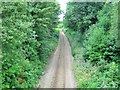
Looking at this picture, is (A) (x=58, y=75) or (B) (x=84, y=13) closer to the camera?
(A) (x=58, y=75)

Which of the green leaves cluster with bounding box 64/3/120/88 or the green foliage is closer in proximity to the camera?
the green leaves cluster with bounding box 64/3/120/88

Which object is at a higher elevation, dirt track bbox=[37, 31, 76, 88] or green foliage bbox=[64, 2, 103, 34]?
green foliage bbox=[64, 2, 103, 34]

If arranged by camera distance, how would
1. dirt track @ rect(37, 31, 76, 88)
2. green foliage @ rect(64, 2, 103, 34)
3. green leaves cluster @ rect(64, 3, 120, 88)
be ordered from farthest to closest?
green foliage @ rect(64, 2, 103, 34) < dirt track @ rect(37, 31, 76, 88) < green leaves cluster @ rect(64, 3, 120, 88)

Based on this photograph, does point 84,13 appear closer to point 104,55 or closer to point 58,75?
point 104,55

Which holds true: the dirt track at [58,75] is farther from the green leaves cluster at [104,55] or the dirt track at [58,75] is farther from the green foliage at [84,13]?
the green foliage at [84,13]

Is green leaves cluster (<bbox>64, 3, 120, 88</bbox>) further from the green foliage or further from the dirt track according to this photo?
the green foliage

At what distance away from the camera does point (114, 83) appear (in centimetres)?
1862

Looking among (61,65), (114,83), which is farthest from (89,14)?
(114,83)

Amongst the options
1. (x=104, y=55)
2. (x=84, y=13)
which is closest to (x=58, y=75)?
(x=104, y=55)

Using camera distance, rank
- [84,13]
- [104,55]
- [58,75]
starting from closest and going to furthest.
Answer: [104,55]
[58,75]
[84,13]

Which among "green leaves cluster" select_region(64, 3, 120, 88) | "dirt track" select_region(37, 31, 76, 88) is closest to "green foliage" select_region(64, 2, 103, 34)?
"green leaves cluster" select_region(64, 3, 120, 88)

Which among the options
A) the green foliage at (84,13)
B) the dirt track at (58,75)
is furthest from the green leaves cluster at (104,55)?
the green foliage at (84,13)

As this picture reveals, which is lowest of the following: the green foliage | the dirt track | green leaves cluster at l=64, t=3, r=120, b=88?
the dirt track

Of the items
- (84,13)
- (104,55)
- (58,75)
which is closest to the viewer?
(104,55)
